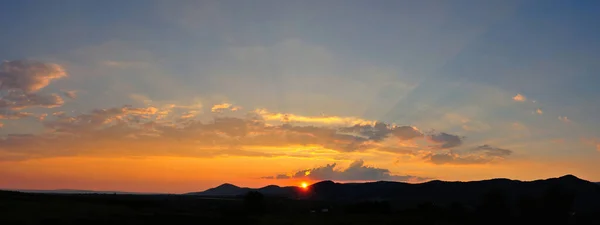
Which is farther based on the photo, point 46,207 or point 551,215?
point 551,215

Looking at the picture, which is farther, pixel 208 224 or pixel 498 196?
pixel 498 196

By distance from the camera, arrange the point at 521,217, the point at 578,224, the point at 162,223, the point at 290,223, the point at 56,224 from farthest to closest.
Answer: the point at 521,217
the point at 578,224
the point at 290,223
the point at 162,223
the point at 56,224

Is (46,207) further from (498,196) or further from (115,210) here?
(498,196)

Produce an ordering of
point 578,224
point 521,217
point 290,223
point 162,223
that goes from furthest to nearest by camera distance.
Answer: point 521,217
point 578,224
point 290,223
point 162,223

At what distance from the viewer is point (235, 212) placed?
12288 cm

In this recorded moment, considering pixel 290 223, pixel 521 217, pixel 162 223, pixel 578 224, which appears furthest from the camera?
pixel 521 217

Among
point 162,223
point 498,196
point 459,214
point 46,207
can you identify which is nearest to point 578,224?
point 498,196

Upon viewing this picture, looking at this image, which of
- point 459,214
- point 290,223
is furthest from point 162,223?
point 459,214

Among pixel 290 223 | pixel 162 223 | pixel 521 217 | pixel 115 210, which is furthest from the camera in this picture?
pixel 521 217

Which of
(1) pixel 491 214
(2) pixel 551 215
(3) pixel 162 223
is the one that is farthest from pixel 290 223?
(2) pixel 551 215

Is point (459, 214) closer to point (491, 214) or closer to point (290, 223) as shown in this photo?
point (491, 214)

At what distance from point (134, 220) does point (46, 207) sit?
23330 mm

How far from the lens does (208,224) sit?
299ft

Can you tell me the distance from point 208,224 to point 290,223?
15904mm
